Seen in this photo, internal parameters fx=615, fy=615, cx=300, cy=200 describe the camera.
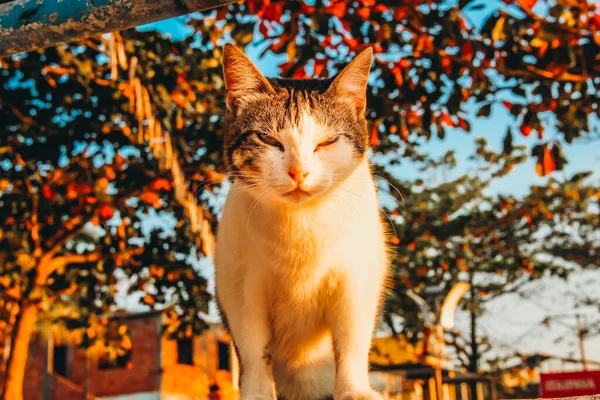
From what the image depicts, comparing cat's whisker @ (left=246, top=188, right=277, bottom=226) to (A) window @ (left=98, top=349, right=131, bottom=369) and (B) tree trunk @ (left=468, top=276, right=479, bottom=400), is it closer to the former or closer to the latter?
(A) window @ (left=98, top=349, right=131, bottom=369)

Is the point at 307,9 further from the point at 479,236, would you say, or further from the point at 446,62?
the point at 479,236

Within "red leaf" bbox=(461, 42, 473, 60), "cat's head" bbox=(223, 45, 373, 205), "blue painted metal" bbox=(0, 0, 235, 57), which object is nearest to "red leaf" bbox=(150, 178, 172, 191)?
"red leaf" bbox=(461, 42, 473, 60)

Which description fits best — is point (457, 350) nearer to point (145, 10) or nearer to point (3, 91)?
point (3, 91)

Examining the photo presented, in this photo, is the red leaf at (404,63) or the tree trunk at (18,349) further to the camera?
the tree trunk at (18,349)

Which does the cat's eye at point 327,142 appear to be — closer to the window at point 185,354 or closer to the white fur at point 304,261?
the white fur at point 304,261

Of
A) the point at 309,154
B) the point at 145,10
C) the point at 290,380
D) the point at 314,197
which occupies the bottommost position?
the point at 290,380

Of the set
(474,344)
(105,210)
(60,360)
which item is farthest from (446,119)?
(60,360)

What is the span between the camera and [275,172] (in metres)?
1.86

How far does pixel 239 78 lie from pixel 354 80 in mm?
391

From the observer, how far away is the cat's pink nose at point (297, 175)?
180 centimetres

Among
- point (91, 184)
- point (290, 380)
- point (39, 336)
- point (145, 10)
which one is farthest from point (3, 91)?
point (39, 336)

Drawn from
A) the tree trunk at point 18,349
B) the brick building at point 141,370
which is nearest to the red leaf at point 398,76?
the tree trunk at point 18,349

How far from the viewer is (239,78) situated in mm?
2072

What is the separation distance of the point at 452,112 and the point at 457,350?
38.9 ft
